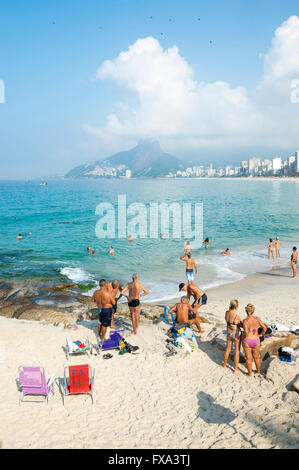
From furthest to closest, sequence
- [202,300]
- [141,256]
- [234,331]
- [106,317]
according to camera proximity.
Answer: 1. [141,256]
2. [202,300]
3. [106,317]
4. [234,331]

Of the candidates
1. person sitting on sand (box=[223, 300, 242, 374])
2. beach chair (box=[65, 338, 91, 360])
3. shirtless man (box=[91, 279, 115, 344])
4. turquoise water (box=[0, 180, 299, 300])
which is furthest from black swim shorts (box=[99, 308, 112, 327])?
turquoise water (box=[0, 180, 299, 300])

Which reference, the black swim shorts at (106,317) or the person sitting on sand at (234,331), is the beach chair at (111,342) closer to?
the black swim shorts at (106,317)

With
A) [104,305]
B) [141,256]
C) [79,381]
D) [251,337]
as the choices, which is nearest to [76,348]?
[104,305]

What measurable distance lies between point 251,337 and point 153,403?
2690mm

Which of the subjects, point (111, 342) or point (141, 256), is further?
point (141, 256)

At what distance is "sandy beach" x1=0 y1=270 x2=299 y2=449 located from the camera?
5.25 m

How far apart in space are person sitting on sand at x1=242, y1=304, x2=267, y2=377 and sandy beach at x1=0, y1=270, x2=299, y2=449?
0.35 metres

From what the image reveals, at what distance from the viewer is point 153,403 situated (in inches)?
247

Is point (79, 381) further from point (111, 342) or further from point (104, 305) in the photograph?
point (104, 305)

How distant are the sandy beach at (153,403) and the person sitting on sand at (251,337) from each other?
0.35 metres

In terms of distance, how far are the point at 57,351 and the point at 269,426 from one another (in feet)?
18.1

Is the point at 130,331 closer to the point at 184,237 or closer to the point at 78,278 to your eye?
the point at 78,278

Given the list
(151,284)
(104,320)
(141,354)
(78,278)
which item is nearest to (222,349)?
(141,354)

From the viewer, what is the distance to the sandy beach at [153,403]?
5250mm
